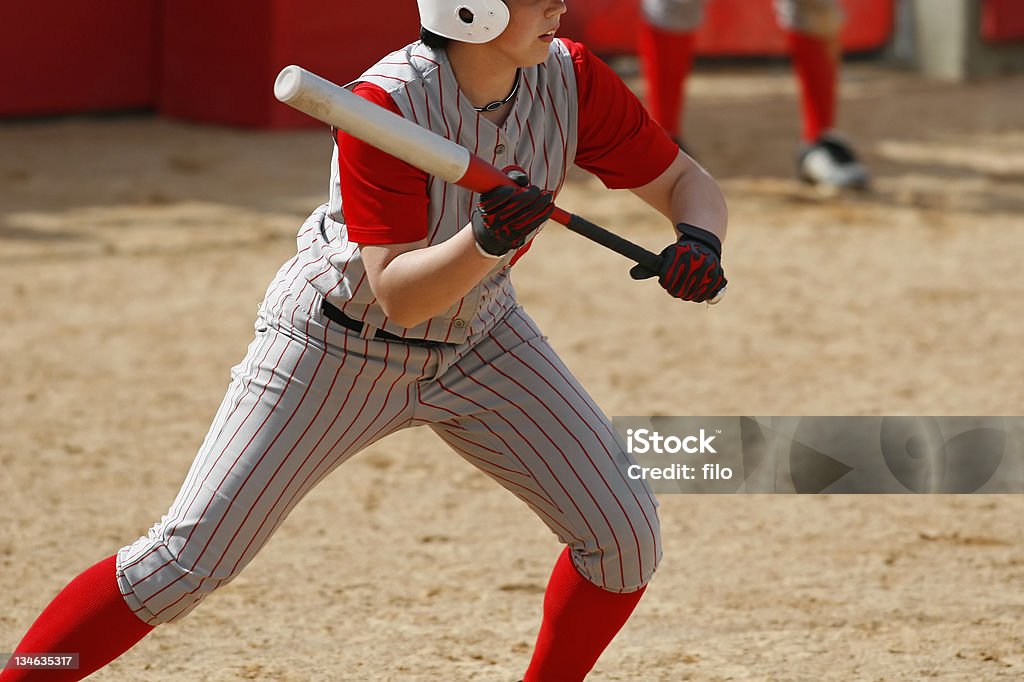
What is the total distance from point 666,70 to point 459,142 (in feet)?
17.8

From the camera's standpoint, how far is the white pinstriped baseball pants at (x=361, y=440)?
265 centimetres

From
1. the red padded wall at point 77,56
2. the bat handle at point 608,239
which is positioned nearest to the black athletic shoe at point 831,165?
the red padded wall at point 77,56

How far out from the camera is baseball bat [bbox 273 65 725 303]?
7.66ft

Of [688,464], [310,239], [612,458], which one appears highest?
[310,239]

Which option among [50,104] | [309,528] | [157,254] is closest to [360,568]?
[309,528]

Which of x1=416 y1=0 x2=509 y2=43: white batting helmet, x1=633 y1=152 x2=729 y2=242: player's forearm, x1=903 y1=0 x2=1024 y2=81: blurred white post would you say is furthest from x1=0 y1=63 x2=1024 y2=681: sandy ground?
x1=903 y1=0 x2=1024 y2=81: blurred white post

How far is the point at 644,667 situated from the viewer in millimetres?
3285

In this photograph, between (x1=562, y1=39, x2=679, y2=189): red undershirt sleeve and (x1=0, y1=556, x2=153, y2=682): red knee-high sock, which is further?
(x1=562, y1=39, x2=679, y2=189): red undershirt sleeve

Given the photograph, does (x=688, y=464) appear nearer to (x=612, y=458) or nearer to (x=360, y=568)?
(x=612, y=458)

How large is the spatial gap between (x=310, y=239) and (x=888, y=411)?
2669mm

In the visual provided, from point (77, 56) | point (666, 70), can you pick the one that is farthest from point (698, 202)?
point (77, 56)

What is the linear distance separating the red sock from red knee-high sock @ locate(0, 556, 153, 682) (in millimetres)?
5951

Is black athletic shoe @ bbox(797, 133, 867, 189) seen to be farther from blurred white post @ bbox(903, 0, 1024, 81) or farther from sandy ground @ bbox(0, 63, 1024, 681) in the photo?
blurred white post @ bbox(903, 0, 1024, 81)

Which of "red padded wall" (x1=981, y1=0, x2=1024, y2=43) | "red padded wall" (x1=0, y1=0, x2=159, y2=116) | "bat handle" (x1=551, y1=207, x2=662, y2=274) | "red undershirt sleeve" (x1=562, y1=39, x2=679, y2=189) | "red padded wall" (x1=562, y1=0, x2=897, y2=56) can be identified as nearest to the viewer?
→ "bat handle" (x1=551, y1=207, x2=662, y2=274)
